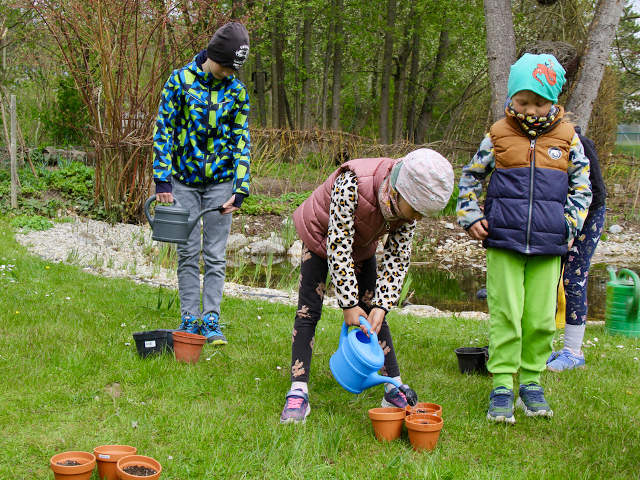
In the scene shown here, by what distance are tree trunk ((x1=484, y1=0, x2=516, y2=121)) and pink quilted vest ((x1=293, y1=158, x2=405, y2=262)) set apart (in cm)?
446

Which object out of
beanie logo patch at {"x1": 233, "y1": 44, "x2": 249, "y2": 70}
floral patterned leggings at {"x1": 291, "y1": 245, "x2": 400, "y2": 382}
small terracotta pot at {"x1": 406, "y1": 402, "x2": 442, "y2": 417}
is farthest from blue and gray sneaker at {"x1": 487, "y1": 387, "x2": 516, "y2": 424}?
beanie logo patch at {"x1": 233, "y1": 44, "x2": 249, "y2": 70}

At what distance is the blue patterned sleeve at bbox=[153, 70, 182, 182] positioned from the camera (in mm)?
3418

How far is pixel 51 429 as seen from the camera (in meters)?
2.34

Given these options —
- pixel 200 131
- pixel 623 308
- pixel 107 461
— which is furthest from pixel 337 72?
pixel 107 461

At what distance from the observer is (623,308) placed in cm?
459

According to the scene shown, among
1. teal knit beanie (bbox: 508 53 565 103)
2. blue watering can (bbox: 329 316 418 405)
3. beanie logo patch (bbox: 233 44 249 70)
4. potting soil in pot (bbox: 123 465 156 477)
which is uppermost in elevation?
beanie logo patch (bbox: 233 44 249 70)

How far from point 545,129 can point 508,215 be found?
0.42 metres

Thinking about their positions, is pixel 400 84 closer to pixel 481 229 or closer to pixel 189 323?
pixel 189 323

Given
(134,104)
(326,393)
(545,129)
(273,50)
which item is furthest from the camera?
(273,50)

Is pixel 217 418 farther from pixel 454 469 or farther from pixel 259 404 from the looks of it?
pixel 454 469

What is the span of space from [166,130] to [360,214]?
4.89 feet

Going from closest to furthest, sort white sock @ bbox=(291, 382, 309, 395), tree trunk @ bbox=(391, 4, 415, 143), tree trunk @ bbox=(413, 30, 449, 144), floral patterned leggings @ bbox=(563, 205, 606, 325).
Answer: white sock @ bbox=(291, 382, 309, 395)
floral patterned leggings @ bbox=(563, 205, 606, 325)
tree trunk @ bbox=(391, 4, 415, 143)
tree trunk @ bbox=(413, 30, 449, 144)

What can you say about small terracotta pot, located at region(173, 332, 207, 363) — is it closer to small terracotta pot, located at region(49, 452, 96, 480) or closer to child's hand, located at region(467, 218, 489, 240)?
small terracotta pot, located at region(49, 452, 96, 480)

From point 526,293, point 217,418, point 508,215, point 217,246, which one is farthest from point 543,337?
point 217,246
